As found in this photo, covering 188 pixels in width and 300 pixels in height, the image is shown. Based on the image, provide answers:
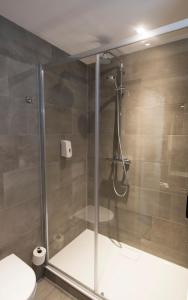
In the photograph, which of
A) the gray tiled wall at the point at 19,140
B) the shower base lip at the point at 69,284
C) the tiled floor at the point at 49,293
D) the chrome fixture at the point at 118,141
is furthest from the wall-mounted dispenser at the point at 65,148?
the tiled floor at the point at 49,293

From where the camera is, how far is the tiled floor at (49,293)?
5.15 feet

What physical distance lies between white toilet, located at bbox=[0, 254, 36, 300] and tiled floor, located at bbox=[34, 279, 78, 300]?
0.51m

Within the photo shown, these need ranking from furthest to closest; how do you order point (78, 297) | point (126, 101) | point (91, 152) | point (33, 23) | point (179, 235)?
1. point (91, 152)
2. point (126, 101)
3. point (179, 235)
4. point (78, 297)
5. point (33, 23)

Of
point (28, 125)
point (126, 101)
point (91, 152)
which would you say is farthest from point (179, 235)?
point (28, 125)

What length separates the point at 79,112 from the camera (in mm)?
2098

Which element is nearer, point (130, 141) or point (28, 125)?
point (28, 125)

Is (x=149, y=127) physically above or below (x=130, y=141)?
above

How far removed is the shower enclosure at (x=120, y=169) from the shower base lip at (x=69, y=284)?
0.03ft

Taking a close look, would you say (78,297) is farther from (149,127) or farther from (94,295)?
(149,127)

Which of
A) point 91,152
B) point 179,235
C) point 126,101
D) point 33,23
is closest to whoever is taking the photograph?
point 33,23

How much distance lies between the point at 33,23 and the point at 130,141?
1.44m

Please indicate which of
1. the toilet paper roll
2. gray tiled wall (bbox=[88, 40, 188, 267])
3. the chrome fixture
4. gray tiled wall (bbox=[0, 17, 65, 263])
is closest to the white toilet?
gray tiled wall (bbox=[0, 17, 65, 263])

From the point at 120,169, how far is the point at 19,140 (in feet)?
3.86

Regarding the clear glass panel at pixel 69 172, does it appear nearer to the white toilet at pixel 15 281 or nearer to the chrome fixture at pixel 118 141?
the chrome fixture at pixel 118 141
